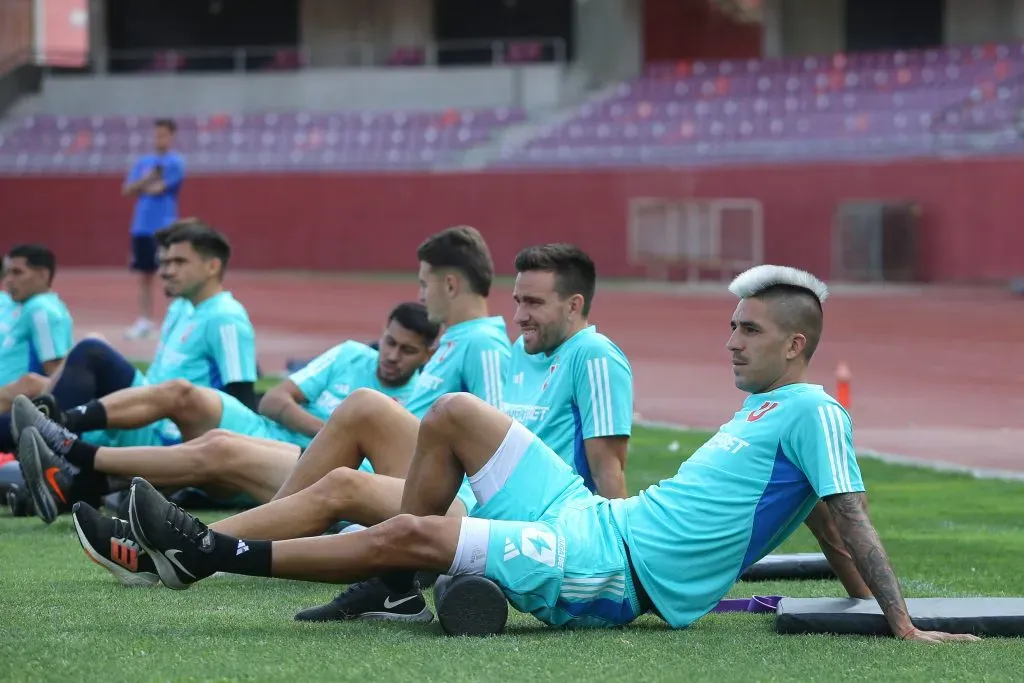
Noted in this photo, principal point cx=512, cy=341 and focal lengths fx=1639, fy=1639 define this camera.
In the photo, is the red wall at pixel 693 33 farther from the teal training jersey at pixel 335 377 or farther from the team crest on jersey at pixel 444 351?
the team crest on jersey at pixel 444 351

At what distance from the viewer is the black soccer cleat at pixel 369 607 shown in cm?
546

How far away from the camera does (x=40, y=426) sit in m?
7.11

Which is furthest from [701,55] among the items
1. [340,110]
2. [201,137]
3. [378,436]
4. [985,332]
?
[378,436]

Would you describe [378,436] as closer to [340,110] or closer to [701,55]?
[340,110]

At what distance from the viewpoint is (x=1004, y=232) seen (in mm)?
27156

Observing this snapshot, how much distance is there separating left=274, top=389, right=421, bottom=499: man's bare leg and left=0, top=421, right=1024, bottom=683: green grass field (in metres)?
0.47

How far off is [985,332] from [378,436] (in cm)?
1554

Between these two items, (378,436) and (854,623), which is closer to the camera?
(854,623)

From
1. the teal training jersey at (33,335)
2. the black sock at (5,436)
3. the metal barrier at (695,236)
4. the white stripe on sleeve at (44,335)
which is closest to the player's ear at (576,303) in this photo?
the black sock at (5,436)

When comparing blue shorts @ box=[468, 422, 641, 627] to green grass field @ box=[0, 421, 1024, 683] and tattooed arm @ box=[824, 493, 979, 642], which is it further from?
tattooed arm @ box=[824, 493, 979, 642]

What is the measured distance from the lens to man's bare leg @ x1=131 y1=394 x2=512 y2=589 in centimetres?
498

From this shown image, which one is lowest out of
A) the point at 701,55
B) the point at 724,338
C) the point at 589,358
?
the point at 724,338

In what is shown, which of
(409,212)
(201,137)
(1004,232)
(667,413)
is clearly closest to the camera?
(667,413)

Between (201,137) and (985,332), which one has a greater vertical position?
(201,137)
